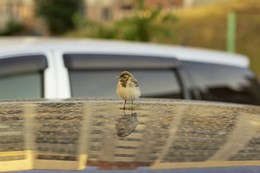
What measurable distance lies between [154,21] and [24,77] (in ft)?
19.5

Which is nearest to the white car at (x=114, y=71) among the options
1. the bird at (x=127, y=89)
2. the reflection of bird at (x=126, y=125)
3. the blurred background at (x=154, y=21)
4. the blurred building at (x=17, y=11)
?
the bird at (x=127, y=89)

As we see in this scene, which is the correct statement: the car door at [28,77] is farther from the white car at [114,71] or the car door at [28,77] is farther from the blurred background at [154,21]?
the blurred background at [154,21]

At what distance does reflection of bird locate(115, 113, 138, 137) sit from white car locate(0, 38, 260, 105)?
202 cm

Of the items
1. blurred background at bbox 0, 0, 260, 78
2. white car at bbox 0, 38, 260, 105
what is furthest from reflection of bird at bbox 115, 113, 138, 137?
blurred background at bbox 0, 0, 260, 78

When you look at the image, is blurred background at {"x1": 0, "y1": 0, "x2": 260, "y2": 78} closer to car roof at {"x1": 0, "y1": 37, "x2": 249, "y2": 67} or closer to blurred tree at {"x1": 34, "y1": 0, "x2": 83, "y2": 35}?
blurred tree at {"x1": 34, "y1": 0, "x2": 83, "y2": 35}

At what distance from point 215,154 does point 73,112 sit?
2.33 ft

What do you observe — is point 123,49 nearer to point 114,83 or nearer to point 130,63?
point 130,63

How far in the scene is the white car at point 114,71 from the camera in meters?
4.35

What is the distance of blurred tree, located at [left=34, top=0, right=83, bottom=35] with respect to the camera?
5109cm

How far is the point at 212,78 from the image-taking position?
5.04 metres

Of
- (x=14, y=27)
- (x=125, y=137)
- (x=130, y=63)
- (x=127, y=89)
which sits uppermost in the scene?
(x=14, y=27)

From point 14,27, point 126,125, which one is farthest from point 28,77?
point 14,27

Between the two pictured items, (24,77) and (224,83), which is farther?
(224,83)

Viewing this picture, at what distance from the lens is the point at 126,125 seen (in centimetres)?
215
